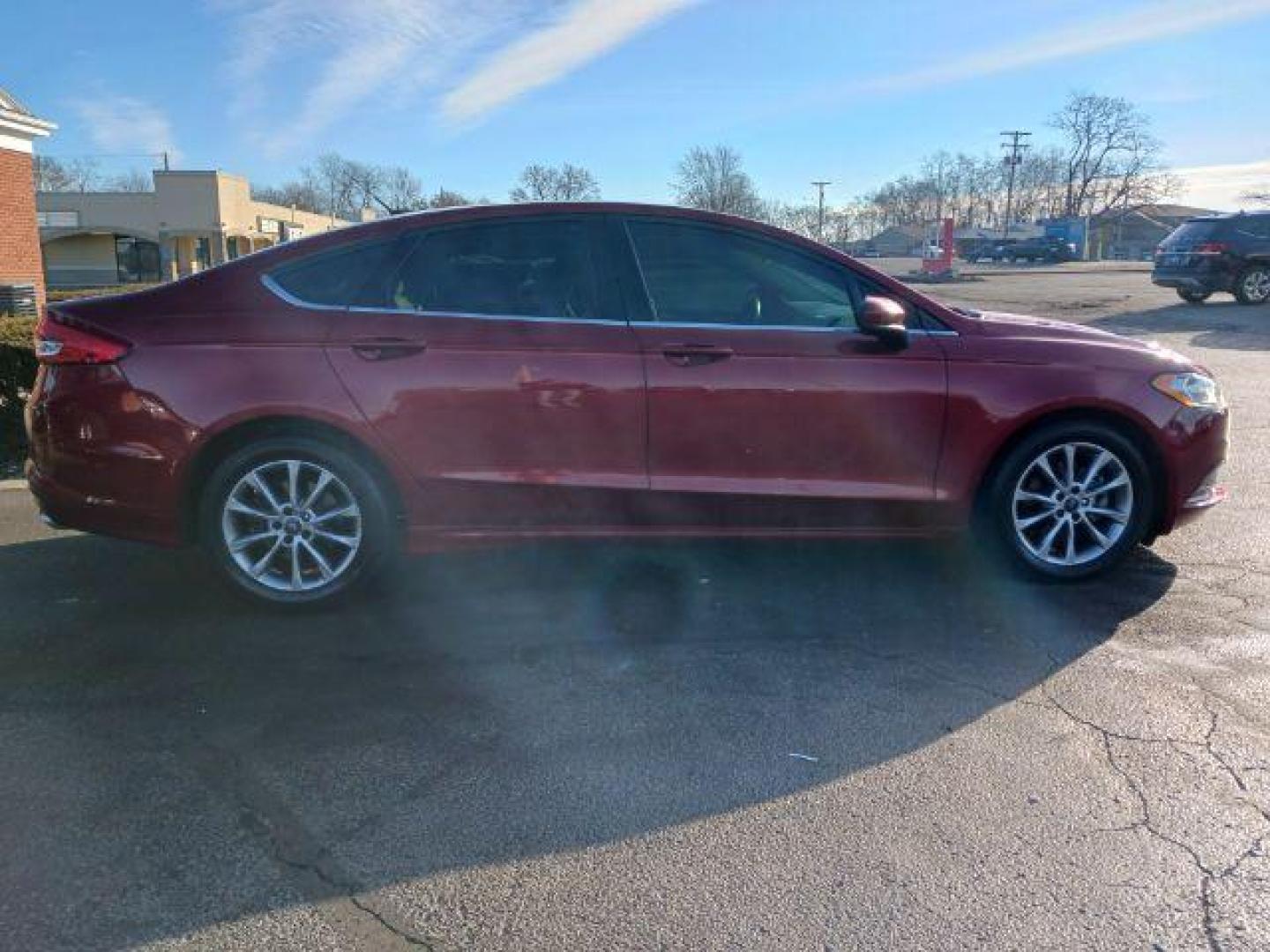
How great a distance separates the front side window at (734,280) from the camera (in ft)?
14.8

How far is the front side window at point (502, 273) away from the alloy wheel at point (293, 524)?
850mm

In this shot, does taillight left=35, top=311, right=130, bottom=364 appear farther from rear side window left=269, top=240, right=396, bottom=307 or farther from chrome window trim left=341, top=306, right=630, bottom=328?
chrome window trim left=341, top=306, right=630, bottom=328

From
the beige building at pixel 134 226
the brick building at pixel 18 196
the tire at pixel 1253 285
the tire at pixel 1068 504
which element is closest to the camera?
the tire at pixel 1068 504

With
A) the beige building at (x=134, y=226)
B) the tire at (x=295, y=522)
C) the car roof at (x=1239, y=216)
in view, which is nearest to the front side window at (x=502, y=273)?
the tire at (x=295, y=522)

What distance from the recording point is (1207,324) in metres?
19.5

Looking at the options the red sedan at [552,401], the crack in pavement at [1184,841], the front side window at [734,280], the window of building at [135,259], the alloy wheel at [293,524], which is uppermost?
the window of building at [135,259]

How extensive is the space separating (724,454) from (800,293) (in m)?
0.82

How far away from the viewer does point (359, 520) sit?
4426mm

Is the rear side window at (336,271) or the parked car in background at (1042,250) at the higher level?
the parked car in background at (1042,250)

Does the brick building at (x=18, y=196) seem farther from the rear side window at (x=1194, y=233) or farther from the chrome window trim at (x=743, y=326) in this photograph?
the rear side window at (x=1194, y=233)

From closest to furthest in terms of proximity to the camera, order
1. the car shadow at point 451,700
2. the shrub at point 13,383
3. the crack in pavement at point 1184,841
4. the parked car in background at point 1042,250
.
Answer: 1. the crack in pavement at point 1184,841
2. the car shadow at point 451,700
3. the shrub at point 13,383
4. the parked car in background at point 1042,250

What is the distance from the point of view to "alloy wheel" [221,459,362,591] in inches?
173

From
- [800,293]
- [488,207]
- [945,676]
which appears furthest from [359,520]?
[945,676]

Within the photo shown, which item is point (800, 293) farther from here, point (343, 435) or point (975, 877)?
point (975, 877)
